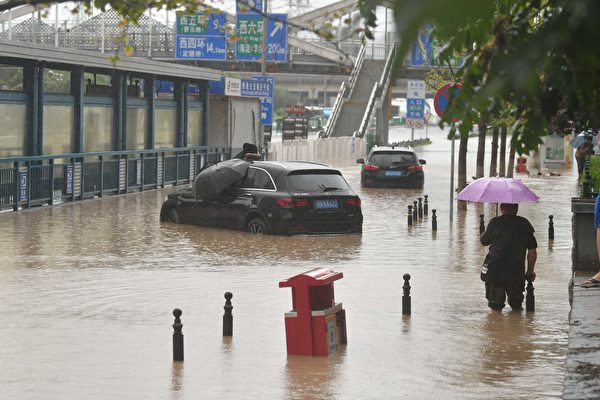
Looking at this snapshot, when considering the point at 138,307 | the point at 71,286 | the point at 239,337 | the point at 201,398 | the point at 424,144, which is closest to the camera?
the point at 201,398

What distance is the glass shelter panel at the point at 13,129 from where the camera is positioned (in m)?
27.4

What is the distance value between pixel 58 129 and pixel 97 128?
2.53 m

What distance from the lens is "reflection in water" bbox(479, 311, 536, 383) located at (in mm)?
10414

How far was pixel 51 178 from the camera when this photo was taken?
28688 mm

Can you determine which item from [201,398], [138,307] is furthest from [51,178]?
[201,398]

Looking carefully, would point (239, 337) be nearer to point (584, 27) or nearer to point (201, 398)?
point (201, 398)

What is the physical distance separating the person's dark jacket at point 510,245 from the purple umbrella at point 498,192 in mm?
2247

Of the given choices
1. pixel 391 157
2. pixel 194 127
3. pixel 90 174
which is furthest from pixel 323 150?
pixel 90 174

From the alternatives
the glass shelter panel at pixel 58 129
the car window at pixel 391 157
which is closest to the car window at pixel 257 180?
the glass shelter panel at pixel 58 129

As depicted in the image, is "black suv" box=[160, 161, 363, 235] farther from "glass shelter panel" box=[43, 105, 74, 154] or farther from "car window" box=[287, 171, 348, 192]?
"glass shelter panel" box=[43, 105, 74, 154]

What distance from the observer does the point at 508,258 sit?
529 inches

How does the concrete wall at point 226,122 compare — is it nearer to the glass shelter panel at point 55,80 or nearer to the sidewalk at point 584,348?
the glass shelter panel at point 55,80

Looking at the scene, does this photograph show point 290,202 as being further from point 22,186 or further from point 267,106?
point 267,106

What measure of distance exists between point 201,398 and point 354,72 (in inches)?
2765
